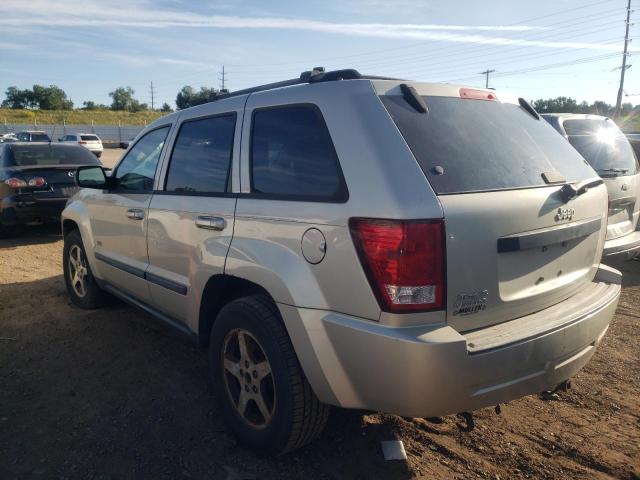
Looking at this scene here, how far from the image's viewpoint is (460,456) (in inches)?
109

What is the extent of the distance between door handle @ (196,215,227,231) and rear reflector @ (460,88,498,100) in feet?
5.04

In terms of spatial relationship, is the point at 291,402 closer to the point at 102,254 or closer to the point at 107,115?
the point at 102,254

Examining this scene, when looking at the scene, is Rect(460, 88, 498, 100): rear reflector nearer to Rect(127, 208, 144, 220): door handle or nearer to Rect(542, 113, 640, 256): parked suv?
Rect(127, 208, 144, 220): door handle

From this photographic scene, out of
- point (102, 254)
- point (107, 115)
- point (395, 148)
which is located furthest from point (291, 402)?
point (107, 115)

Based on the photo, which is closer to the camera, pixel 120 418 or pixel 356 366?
pixel 356 366

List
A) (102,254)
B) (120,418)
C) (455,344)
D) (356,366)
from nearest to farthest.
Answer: (455,344) < (356,366) < (120,418) < (102,254)

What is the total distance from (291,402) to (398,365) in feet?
2.29

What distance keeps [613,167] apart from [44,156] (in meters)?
8.97

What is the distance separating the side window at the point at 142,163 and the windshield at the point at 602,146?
4822 millimetres

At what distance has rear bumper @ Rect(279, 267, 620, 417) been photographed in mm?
2039

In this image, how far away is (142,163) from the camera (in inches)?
159

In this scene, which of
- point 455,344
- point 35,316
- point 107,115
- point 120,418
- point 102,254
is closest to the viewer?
point 455,344

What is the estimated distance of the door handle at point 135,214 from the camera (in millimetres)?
3760

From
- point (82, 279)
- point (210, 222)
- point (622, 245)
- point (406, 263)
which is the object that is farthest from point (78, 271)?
point (622, 245)
